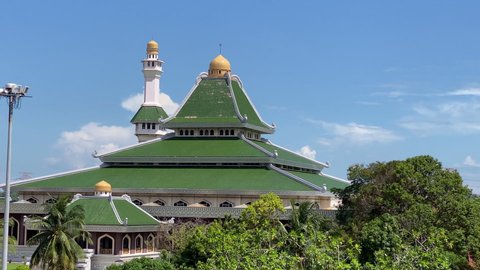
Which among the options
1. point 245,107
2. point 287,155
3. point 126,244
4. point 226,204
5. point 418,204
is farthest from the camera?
Answer: point 245,107

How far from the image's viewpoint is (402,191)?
51062 millimetres

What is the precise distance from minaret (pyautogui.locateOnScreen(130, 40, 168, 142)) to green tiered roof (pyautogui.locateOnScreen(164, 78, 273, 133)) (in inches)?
408

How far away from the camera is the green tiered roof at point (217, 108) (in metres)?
77.5

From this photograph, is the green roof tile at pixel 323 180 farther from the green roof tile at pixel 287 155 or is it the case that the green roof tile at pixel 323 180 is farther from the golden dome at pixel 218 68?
the golden dome at pixel 218 68

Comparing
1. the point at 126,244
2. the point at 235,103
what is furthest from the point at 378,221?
the point at 235,103

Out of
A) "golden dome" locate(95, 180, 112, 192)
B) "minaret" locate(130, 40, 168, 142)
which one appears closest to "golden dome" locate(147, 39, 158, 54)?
"minaret" locate(130, 40, 168, 142)

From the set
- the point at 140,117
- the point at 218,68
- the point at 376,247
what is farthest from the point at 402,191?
the point at 140,117

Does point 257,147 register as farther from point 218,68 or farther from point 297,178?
point 218,68

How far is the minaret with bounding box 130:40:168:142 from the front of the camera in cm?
9081

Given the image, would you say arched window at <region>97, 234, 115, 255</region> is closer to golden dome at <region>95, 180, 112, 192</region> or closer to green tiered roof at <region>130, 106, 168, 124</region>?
golden dome at <region>95, 180, 112, 192</region>

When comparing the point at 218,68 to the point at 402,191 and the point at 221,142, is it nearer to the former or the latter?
the point at 221,142

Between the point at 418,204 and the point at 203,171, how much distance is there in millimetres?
26648

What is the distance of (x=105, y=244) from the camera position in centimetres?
6359

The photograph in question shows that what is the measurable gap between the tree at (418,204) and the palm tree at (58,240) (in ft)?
47.9
